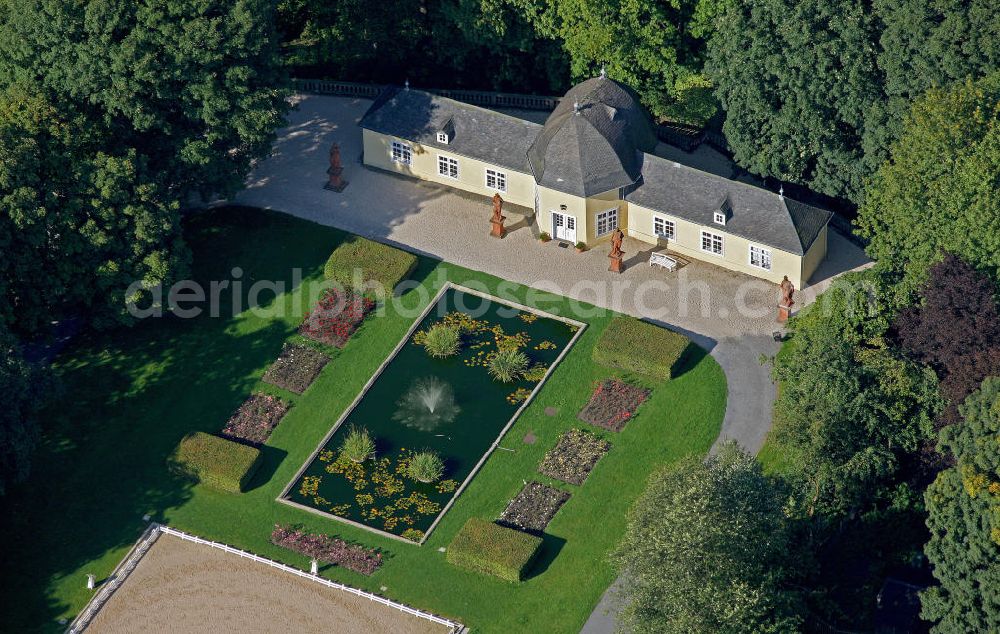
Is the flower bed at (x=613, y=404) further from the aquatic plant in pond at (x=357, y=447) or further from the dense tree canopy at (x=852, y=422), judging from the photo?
the aquatic plant in pond at (x=357, y=447)

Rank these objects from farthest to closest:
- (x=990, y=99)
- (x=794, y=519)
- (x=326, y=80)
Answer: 1. (x=326, y=80)
2. (x=990, y=99)
3. (x=794, y=519)

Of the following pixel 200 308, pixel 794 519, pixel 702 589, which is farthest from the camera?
pixel 200 308

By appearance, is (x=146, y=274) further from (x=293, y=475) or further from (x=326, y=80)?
(x=326, y=80)

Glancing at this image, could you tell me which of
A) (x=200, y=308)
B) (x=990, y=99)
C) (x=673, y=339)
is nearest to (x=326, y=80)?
(x=200, y=308)

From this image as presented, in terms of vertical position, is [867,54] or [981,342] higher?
[867,54]

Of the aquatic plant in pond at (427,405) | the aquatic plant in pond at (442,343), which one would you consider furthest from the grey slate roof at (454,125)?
the aquatic plant in pond at (427,405)

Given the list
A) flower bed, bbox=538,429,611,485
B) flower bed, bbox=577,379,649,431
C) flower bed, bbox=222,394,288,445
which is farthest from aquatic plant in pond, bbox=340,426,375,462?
flower bed, bbox=577,379,649,431
